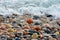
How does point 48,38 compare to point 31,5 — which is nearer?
point 48,38

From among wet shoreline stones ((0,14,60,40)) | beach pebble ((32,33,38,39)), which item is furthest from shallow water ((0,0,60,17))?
beach pebble ((32,33,38,39))

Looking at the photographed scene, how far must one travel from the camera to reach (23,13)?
5062 mm

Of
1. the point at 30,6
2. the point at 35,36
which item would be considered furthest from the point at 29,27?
the point at 30,6

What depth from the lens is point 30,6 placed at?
17.7ft

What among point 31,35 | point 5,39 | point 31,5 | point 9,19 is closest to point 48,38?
point 31,35

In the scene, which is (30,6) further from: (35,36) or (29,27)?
(35,36)

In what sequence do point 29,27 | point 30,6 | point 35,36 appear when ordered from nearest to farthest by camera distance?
point 35,36, point 29,27, point 30,6

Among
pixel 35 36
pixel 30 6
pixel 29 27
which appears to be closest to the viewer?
pixel 35 36

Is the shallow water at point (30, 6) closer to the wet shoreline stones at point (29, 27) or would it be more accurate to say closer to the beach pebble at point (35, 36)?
the wet shoreline stones at point (29, 27)

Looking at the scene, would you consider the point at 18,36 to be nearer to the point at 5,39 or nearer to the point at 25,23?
the point at 5,39

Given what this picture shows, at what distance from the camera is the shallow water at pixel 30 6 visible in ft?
16.8

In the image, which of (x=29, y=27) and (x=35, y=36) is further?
(x=29, y=27)

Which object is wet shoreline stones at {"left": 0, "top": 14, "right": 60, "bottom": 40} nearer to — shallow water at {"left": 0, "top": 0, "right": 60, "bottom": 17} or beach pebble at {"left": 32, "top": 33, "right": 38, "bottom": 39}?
beach pebble at {"left": 32, "top": 33, "right": 38, "bottom": 39}

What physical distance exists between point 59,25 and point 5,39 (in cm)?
106
